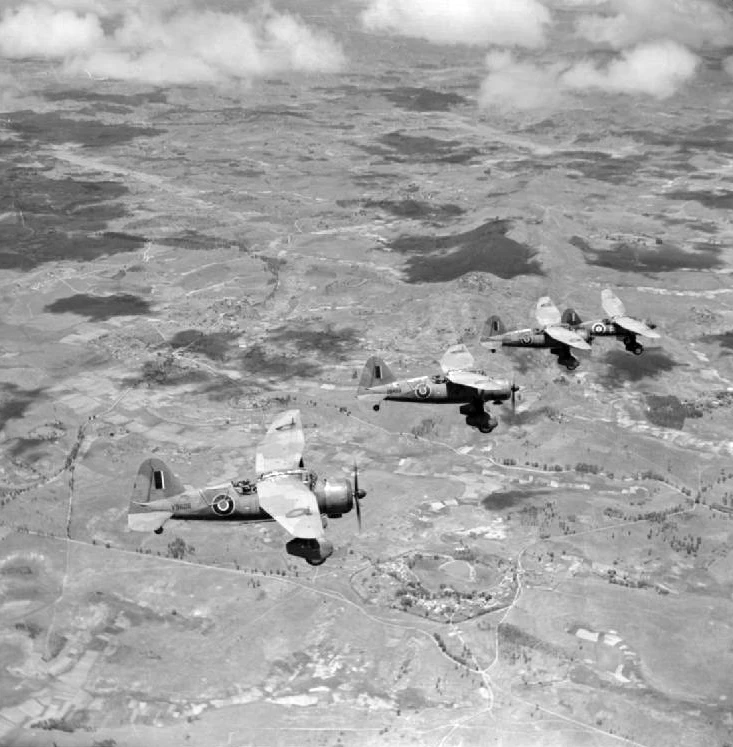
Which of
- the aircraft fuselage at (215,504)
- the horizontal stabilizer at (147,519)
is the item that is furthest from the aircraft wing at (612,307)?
the horizontal stabilizer at (147,519)

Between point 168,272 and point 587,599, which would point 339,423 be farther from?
point 168,272

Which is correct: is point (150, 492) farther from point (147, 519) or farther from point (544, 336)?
point (544, 336)

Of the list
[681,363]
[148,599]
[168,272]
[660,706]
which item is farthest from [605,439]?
[168,272]

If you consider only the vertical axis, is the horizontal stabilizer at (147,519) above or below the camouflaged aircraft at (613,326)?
below

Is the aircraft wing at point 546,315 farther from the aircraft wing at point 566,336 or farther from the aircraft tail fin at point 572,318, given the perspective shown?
the aircraft wing at point 566,336

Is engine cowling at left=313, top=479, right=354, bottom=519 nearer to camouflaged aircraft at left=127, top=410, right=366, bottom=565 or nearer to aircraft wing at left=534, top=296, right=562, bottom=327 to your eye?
camouflaged aircraft at left=127, top=410, right=366, bottom=565

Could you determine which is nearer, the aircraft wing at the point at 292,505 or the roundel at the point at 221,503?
the aircraft wing at the point at 292,505

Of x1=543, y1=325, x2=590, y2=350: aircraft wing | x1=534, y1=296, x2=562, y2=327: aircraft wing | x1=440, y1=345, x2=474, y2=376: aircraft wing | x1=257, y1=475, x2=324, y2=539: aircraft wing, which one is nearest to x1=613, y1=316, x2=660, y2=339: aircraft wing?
x1=543, y1=325, x2=590, y2=350: aircraft wing
